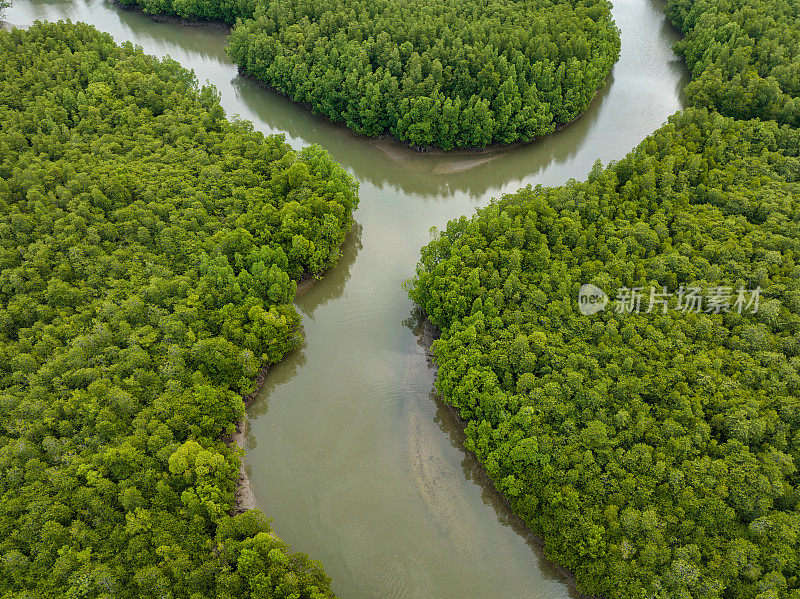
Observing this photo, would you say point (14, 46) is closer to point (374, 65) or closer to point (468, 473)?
point (374, 65)

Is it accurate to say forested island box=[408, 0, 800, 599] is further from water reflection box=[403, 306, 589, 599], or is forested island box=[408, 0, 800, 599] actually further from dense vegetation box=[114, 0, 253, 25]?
dense vegetation box=[114, 0, 253, 25]

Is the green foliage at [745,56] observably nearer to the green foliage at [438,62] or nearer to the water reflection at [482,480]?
the green foliage at [438,62]

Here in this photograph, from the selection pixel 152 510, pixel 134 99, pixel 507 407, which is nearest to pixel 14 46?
pixel 134 99

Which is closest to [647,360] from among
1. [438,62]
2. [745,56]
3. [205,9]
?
[438,62]

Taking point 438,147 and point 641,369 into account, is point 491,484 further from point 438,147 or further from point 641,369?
point 438,147

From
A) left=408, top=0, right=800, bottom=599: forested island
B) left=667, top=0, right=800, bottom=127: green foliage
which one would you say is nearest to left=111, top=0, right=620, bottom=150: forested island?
left=667, top=0, right=800, bottom=127: green foliage
